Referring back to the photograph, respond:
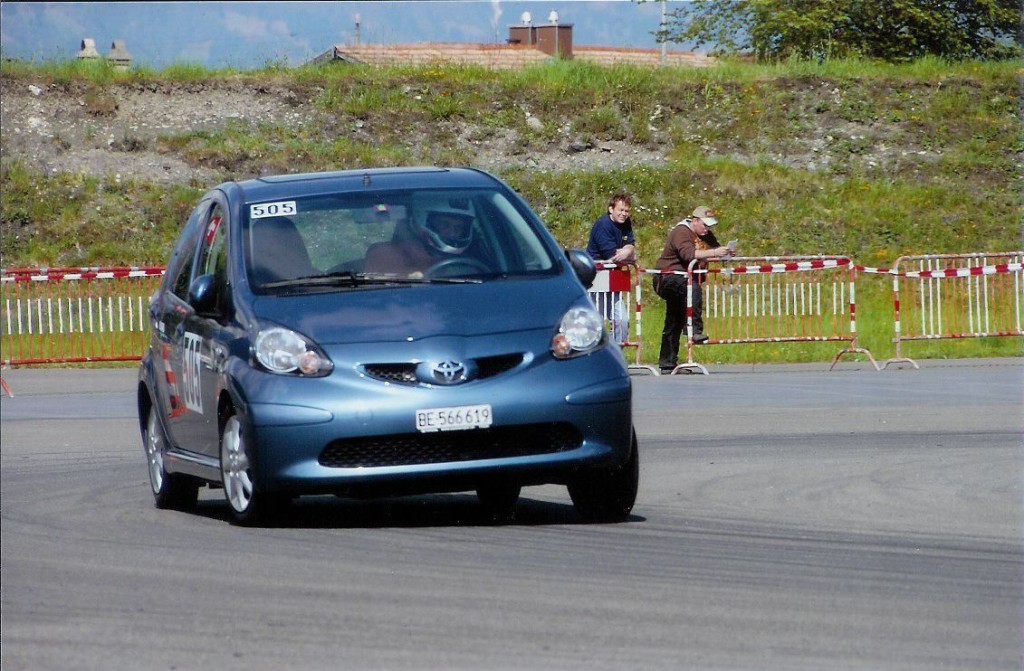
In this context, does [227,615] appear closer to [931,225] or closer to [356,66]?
[931,225]

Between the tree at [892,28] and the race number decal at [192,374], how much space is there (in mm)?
47423

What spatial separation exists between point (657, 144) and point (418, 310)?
35878 millimetres

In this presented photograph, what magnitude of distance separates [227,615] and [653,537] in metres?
2.66

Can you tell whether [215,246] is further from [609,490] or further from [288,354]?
[609,490]

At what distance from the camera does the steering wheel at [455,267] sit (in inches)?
372

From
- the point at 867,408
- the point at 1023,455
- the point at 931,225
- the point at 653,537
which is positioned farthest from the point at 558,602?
the point at 931,225

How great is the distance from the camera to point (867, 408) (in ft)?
54.4

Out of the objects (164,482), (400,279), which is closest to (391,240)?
(400,279)

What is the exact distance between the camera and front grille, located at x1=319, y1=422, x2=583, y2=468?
28.9 ft

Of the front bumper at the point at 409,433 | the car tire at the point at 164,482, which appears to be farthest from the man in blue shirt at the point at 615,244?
the front bumper at the point at 409,433

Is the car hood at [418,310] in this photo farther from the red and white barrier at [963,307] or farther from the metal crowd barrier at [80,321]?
the red and white barrier at [963,307]

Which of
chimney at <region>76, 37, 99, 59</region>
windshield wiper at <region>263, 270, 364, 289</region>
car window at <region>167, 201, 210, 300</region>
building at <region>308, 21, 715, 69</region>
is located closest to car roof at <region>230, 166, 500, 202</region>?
car window at <region>167, 201, 210, 300</region>

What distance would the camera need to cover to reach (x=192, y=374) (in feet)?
32.2

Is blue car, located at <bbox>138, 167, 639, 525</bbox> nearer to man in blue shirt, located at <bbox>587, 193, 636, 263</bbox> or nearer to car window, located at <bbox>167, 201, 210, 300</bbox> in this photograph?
car window, located at <bbox>167, 201, 210, 300</bbox>
